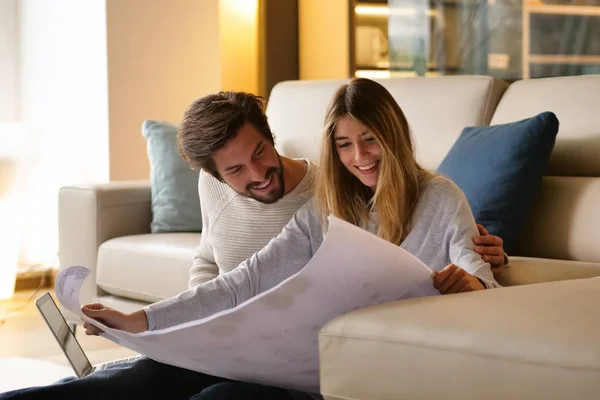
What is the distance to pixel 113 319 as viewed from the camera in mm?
1436

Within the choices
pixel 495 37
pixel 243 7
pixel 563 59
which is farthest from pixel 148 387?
pixel 243 7

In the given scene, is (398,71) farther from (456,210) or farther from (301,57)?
(456,210)

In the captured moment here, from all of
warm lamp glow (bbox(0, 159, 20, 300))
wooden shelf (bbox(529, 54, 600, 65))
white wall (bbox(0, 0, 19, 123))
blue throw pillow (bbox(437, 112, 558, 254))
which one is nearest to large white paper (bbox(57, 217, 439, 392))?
blue throw pillow (bbox(437, 112, 558, 254))

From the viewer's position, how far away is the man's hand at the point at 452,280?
52.9 inches

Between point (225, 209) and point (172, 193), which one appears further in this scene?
point (172, 193)

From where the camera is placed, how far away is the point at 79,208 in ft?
10.6

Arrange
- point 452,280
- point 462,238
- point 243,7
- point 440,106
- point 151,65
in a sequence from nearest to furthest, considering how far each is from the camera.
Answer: point 452,280 → point 462,238 → point 440,106 → point 151,65 → point 243,7

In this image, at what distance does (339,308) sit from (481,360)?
0.76ft

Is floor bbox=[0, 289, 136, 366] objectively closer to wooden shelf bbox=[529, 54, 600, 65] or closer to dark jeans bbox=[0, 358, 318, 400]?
dark jeans bbox=[0, 358, 318, 400]

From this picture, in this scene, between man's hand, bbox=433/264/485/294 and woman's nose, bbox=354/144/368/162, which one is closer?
man's hand, bbox=433/264/485/294

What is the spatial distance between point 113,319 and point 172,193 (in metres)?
1.79

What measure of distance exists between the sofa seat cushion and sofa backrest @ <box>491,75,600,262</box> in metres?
1.05

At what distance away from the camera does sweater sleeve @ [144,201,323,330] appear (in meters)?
1.51

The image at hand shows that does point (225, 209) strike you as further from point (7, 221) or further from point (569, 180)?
point (7, 221)
